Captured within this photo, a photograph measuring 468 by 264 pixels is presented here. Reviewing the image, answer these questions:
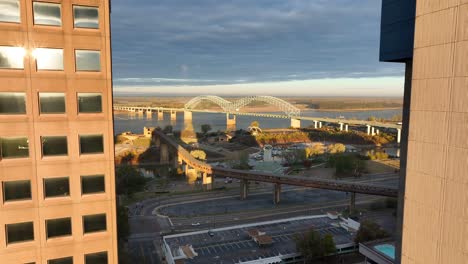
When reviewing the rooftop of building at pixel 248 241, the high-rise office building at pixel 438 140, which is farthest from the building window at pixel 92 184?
the rooftop of building at pixel 248 241

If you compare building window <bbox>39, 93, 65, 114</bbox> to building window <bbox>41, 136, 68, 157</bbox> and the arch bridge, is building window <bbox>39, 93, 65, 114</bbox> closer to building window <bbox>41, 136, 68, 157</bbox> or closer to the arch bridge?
building window <bbox>41, 136, 68, 157</bbox>

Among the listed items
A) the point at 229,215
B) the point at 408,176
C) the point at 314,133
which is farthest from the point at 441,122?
the point at 314,133

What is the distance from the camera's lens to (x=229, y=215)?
209 feet

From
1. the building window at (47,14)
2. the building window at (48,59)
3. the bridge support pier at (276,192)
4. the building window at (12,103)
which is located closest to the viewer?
the building window at (12,103)

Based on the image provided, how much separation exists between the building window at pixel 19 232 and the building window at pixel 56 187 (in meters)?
1.56

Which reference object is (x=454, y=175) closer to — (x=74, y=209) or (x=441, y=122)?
(x=441, y=122)

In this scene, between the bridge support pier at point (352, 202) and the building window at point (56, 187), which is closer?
the building window at point (56, 187)

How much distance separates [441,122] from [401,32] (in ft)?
18.1

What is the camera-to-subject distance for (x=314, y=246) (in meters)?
42.8

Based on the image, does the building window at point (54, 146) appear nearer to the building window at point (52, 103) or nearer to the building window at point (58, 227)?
the building window at point (52, 103)

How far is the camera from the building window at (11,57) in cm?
1380

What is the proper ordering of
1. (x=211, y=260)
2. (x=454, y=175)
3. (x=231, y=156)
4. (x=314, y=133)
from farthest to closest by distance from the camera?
1. (x=314, y=133)
2. (x=231, y=156)
3. (x=211, y=260)
4. (x=454, y=175)

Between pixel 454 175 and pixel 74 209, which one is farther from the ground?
pixel 454 175

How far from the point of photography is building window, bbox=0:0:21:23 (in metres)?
13.7
